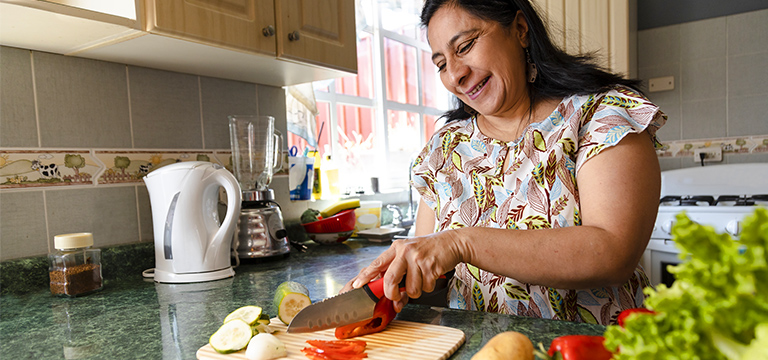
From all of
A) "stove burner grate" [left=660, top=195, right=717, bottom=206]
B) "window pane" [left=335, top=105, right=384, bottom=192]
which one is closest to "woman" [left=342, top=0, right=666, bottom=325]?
"window pane" [left=335, top=105, right=384, bottom=192]

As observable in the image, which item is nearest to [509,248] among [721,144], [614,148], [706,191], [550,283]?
[550,283]

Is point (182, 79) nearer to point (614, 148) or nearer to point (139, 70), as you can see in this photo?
point (139, 70)

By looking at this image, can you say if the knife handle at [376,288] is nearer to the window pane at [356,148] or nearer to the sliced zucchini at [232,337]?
the sliced zucchini at [232,337]

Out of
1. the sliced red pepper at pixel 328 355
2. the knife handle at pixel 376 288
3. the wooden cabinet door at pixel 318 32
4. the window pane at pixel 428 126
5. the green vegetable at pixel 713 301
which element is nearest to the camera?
the green vegetable at pixel 713 301

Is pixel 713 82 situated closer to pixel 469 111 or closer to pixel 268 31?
pixel 469 111

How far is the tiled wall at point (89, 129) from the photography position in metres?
1.23

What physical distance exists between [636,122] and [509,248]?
1.10 ft

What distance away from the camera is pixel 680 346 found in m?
0.29

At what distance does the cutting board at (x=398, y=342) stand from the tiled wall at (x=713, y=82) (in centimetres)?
273

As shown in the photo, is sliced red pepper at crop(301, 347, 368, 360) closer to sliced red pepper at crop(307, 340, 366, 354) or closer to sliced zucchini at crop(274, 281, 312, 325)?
sliced red pepper at crop(307, 340, 366, 354)

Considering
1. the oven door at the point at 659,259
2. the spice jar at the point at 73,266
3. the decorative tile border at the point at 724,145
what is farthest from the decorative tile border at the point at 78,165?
the decorative tile border at the point at 724,145

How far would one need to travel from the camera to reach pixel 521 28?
1.09 metres

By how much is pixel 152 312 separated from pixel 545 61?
3.24 ft

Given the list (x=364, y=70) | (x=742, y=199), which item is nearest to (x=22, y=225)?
(x=364, y=70)
